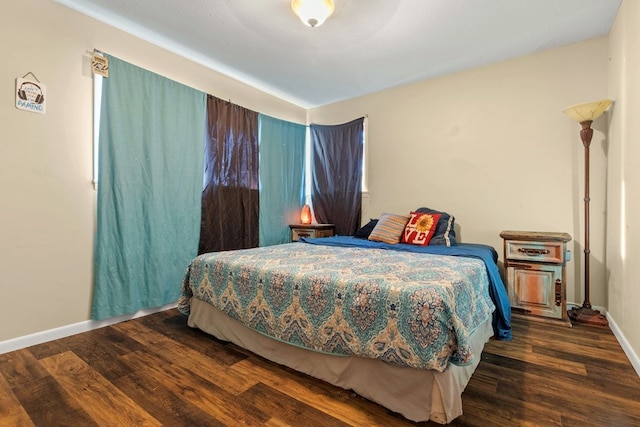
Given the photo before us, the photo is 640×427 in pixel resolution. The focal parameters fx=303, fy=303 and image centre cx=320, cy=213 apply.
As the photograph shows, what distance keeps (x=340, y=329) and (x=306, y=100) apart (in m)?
3.52

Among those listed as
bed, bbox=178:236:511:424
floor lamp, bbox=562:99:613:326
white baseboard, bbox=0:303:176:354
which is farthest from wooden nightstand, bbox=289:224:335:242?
floor lamp, bbox=562:99:613:326

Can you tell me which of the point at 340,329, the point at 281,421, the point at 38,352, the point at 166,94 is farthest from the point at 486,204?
the point at 38,352

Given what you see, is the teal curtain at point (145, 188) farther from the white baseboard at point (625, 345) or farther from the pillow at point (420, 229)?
the white baseboard at point (625, 345)

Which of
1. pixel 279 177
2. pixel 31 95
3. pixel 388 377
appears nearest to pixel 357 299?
pixel 388 377

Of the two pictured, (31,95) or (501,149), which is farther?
(501,149)

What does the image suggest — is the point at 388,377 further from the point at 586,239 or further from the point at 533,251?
the point at 586,239

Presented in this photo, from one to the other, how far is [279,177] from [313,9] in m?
2.26

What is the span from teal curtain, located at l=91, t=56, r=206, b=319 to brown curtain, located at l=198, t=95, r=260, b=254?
112 millimetres

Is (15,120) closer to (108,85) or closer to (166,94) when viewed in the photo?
(108,85)

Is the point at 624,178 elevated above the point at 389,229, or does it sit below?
above

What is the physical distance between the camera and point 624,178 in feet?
6.83

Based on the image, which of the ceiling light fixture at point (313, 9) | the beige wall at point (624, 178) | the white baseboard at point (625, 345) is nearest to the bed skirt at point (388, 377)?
the white baseboard at point (625, 345)

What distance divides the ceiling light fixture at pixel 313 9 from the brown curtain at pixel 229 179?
159 cm

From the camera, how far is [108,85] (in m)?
2.43
